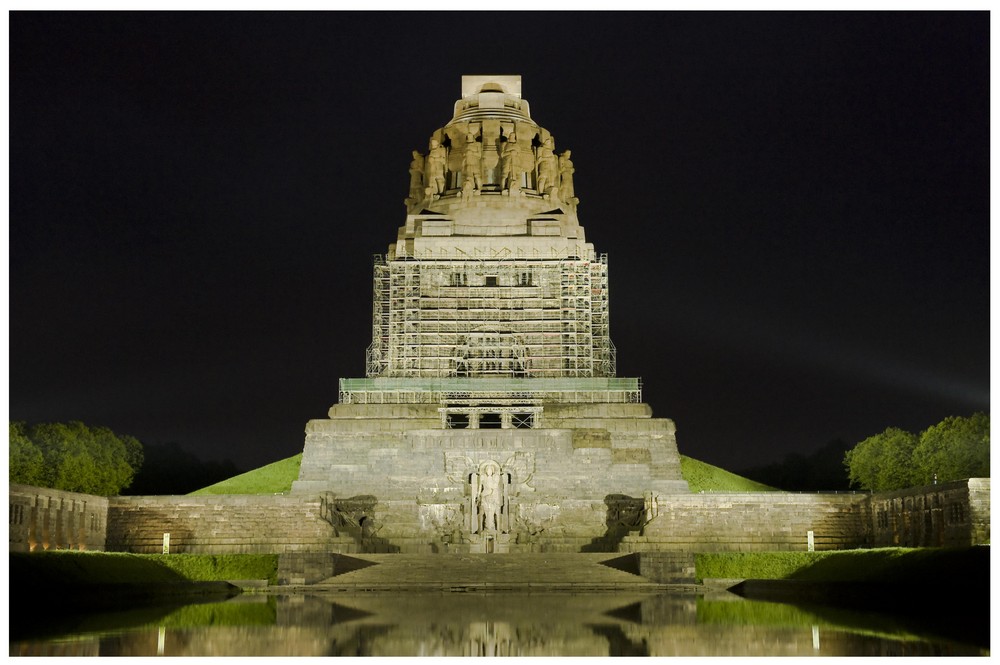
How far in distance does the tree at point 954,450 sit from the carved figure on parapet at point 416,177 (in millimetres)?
32444

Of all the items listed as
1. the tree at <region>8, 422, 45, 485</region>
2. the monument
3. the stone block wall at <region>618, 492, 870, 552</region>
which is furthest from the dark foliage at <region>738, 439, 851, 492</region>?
the tree at <region>8, 422, 45, 485</region>

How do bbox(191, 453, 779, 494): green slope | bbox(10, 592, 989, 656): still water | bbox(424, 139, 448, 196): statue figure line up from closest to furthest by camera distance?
bbox(10, 592, 989, 656): still water → bbox(191, 453, 779, 494): green slope → bbox(424, 139, 448, 196): statue figure

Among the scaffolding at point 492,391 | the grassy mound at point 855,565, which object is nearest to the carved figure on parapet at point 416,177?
the scaffolding at point 492,391

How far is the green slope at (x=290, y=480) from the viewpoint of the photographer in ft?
209

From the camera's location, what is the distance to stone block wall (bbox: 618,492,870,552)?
43156mm

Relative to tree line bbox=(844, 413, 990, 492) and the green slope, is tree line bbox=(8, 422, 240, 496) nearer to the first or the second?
the green slope

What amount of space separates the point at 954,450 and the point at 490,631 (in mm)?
37923

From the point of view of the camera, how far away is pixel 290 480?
216ft

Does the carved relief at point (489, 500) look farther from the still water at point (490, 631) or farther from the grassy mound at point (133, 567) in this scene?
the still water at point (490, 631)

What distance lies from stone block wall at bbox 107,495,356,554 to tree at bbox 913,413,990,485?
85.7 feet

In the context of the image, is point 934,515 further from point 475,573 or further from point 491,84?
point 491,84

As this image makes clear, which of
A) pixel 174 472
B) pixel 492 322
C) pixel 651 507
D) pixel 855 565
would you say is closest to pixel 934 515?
pixel 855 565

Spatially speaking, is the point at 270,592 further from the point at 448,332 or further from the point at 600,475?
the point at 448,332

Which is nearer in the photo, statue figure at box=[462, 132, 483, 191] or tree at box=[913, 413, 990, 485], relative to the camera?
tree at box=[913, 413, 990, 485]
